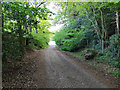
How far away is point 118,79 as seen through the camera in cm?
409

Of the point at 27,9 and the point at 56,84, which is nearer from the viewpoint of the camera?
the point at 27,9

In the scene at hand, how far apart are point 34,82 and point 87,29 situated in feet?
32.3

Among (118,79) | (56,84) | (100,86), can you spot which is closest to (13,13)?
(56,84)

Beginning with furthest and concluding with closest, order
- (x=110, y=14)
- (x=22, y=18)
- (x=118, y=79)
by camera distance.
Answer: (x=110, y=14) < (x=118, y=79) < (x=22, y=18)

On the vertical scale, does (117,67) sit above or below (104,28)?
below

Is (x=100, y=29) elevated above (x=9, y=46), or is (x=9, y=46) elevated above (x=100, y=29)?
(x=100, y=29)

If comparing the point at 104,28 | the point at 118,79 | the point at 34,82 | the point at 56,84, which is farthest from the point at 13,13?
the point at 104,28

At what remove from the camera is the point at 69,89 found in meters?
3.25

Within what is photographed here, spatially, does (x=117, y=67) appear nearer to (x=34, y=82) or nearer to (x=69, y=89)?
(x=69, y=89)

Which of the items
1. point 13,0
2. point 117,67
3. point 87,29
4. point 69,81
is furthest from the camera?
point 87,29

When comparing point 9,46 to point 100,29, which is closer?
point 9,46

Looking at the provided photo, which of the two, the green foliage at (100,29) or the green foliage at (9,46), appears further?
the green foliage at (100,29)

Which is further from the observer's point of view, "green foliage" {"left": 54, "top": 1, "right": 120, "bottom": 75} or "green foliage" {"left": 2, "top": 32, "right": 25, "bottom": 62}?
"green foliage" {"left": 54, "top": 1, "right": 120, "bottom": 75}

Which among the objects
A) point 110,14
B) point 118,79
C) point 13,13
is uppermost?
point 110,14
